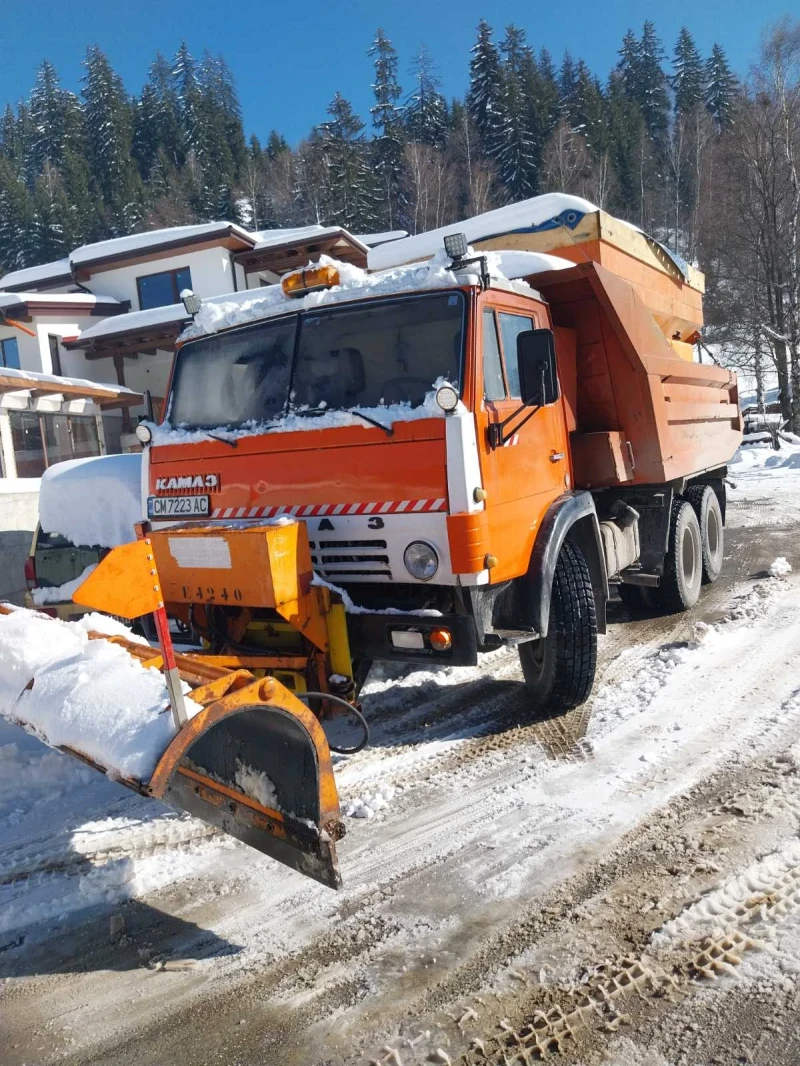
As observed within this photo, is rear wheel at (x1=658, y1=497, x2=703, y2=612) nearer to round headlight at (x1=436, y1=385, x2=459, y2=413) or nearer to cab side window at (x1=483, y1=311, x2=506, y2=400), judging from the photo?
cab side window at (x1=483, y1=311, x2=506, y2=400)

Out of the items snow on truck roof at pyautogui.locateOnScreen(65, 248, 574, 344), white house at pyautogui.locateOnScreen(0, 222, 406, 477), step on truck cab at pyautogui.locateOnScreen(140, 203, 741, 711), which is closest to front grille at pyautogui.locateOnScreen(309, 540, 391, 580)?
step on truck cab at pyautogui.locateOnScreen(140, 203, 741, 711)

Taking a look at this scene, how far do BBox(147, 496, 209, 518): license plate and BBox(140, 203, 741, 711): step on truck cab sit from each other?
13 millimetres

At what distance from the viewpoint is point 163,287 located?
27.2 metres

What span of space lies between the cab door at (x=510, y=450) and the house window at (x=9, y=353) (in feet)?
82.9

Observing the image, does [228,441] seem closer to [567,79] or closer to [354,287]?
[354,287]

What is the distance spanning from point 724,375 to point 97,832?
8.11 metres

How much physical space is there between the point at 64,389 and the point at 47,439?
1644 mm

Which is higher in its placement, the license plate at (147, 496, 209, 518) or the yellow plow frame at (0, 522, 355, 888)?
the license plate at (147, 496, 209, 518)

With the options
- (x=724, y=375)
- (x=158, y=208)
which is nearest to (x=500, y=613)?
(x=724, y=375)

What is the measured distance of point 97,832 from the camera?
3.81 meters

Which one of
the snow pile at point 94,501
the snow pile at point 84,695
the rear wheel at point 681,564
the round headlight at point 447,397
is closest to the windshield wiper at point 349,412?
the round headlight at point 447,397

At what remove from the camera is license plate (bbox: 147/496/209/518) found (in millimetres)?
4711

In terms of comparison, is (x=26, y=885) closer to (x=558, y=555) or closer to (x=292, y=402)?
(x=292, y=402)

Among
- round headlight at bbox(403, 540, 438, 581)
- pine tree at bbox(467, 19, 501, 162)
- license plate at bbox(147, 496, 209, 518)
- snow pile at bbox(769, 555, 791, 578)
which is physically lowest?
snow pile at bbox(769, 555, 791, 578)
